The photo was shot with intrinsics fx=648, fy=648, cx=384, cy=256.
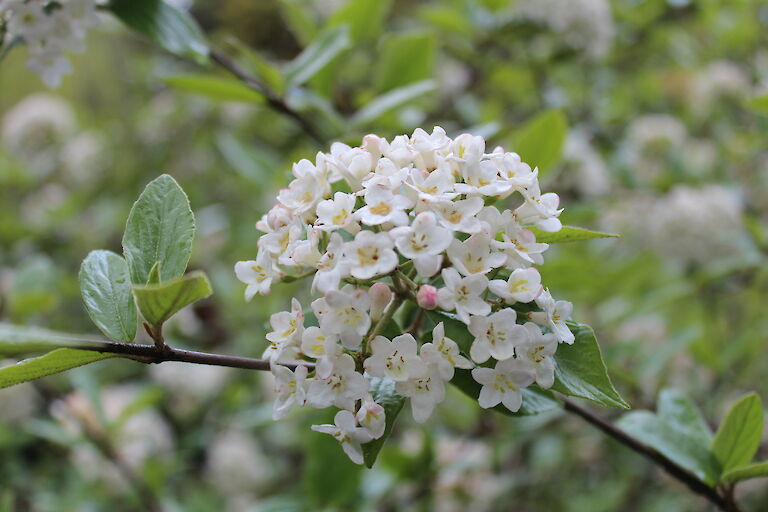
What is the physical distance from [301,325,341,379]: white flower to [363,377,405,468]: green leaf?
0.06 meters

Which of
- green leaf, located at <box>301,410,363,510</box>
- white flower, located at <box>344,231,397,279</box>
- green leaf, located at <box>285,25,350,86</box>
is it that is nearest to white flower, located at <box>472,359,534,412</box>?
white flower, located at <box>344,231,397,279</box>

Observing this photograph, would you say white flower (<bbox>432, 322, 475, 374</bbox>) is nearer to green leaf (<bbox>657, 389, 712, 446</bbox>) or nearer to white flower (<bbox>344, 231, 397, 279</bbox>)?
white flower (<bbox>344, 231, 397, 279</bbox>)

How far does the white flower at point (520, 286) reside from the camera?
1.56 feet

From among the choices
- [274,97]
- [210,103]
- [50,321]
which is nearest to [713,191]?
[274,97]

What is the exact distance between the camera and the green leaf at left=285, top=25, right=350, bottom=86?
2.86 ft

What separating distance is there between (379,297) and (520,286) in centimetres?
11

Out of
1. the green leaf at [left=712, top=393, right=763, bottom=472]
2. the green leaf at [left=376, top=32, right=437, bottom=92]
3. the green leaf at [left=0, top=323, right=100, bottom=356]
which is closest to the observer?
the green leaf at [left=0, top=323, right=100, bottom=356]

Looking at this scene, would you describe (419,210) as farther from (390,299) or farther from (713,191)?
(713,191)

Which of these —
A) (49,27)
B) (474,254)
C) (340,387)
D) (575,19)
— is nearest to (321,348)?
(340,387)

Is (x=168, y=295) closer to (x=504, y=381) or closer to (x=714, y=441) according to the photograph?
(x=504, y=381)

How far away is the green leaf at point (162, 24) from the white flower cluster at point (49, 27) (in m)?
0.05

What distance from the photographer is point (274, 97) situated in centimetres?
92

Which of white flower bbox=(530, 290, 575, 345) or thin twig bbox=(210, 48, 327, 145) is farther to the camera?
thin twig bbox=(210, 48, 327, 145)

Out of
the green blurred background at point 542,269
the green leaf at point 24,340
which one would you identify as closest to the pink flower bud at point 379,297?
the green leaf at point 24,340
